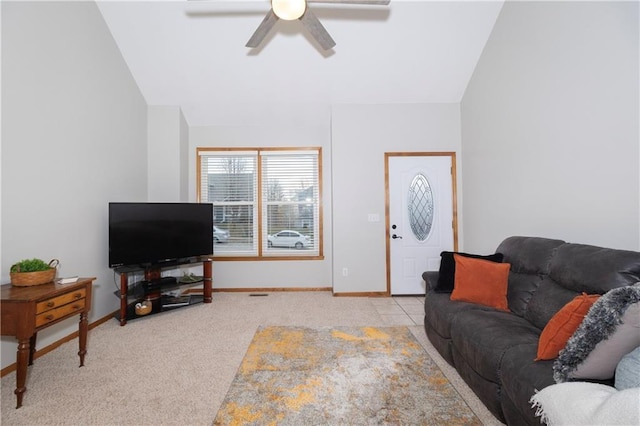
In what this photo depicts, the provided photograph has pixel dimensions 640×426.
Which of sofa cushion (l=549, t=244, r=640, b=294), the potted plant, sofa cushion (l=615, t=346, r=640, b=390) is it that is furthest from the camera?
the potted plant

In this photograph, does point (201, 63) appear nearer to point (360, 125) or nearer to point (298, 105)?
point (298, 105)

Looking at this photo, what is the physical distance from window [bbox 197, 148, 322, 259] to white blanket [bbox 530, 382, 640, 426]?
3535 mm

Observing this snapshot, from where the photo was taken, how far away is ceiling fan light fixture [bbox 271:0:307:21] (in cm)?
189

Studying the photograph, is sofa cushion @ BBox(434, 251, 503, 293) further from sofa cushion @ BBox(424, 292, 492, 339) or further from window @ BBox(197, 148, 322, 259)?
window @ BBox(197, 148, 322, 259)

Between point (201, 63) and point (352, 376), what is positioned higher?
point (201, 63)

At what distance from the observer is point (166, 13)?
3148 millimetres

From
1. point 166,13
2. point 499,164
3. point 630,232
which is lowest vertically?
point 630,232

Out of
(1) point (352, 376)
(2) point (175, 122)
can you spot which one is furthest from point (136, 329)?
(2) point (175, 122)

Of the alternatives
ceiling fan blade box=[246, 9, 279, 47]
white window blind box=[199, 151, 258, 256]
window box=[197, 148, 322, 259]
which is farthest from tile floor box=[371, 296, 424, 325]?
ceiling fan blade box=[246, 9, 279, 47]

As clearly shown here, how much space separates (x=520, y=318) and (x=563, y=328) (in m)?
0.70

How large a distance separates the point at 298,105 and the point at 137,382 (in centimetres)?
376

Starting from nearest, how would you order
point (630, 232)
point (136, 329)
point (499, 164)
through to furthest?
point (630, 232) < point (136, 329) < point (499, 164)

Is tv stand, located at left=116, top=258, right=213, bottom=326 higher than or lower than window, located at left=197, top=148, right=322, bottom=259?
lower

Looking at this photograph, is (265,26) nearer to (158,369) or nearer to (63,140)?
(63,140)
